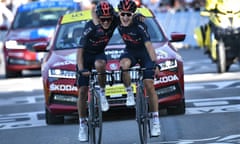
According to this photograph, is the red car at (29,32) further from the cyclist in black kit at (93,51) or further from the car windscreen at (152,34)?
the cyclist in black kit at (93,51)

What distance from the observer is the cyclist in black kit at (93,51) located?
10.7 meters

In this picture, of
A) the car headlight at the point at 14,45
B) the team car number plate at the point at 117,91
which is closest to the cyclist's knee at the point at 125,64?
the team car number plate at the point at 117,91

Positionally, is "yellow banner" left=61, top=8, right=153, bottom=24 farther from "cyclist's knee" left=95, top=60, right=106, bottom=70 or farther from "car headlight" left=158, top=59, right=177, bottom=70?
"cyclist's knee" left=95, top=60, right=106, bottom=70

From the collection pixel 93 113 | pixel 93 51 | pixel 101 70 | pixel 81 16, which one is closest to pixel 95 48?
pixel 93 51

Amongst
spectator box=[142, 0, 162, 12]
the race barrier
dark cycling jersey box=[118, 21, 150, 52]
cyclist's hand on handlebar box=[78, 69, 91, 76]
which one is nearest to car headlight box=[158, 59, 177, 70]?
dark cycling jersey box=[118, 21, 150, 52]

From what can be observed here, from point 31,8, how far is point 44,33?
62.5 inches

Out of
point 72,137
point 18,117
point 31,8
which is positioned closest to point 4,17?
point 31,8

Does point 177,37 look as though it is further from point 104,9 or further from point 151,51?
point 104,9

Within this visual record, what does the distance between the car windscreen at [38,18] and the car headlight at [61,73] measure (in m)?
9.63

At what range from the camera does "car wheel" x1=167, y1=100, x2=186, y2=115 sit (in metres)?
13.7

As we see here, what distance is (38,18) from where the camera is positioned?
2356cm

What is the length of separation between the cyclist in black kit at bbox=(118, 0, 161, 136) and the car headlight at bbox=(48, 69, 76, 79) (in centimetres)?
242

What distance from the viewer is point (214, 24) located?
20.2 metres

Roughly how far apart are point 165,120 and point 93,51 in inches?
103
